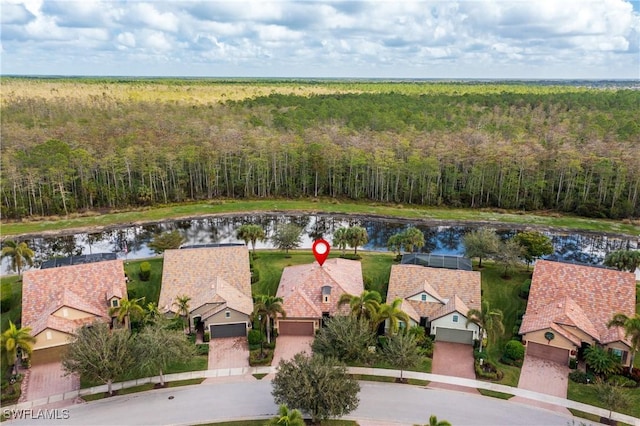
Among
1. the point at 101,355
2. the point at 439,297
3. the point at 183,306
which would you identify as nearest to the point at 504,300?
the point at 439,297

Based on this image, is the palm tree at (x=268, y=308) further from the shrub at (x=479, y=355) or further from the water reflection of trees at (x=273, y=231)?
the water reflection of trees at (x=273, y=231)

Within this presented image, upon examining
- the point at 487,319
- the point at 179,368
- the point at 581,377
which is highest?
the point at 487,319

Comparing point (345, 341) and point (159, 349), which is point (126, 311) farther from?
point (345, 341)

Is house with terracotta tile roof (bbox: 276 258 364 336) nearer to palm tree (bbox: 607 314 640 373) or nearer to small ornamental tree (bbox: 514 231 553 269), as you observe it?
small ornamental tree (bbox: 514 231 553 269)

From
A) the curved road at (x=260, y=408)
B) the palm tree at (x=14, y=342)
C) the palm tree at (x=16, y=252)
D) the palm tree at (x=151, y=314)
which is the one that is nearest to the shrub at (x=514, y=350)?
the curved road at (x=260, y=408)

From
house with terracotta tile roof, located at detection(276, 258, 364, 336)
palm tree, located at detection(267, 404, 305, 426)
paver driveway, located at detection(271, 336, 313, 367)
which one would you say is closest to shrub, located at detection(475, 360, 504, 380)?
house with terracotta tile roof, located at detection(276, 258, 364, 336)

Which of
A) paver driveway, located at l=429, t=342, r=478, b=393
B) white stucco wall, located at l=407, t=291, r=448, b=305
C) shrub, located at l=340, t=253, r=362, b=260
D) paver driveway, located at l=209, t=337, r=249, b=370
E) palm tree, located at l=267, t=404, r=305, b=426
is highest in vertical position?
white stucco wall, located at l=407, t=291, r=448, b=305

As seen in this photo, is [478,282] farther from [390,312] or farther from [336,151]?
[336,151]

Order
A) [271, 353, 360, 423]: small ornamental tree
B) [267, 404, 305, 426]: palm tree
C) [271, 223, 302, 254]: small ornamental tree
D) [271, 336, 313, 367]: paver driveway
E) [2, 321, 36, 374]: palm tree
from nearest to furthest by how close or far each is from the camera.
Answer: [267, 404, 305, 426]: palm tree, [271, 353, 360, 423]: small ornamental tree, [2, 321, 36, 374]: palm tree, [271, 336, 313, 367]: paver driveway, [271, 223, 302, 254]: small ornamental tree
